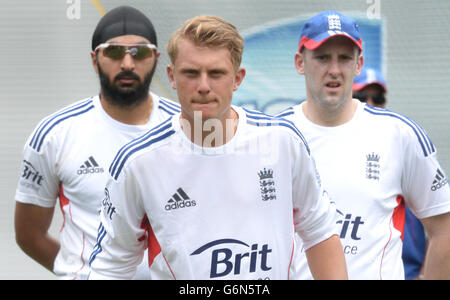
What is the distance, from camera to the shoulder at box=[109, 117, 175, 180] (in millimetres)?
2570

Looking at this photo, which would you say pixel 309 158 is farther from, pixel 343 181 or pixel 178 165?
pixel 343 181

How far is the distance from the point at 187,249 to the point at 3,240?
10.5ft

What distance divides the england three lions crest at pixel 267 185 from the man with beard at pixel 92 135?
1.05m

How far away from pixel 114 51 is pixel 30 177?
28.2 inches

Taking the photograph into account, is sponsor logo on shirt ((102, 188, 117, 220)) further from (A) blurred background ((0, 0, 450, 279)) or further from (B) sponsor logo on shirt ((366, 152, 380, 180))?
(A) blurred background ((0, 0, 450, 279))

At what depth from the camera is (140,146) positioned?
102 inches

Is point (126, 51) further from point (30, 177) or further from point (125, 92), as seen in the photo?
point (30, 177)

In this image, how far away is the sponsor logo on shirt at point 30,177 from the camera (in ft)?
12.0

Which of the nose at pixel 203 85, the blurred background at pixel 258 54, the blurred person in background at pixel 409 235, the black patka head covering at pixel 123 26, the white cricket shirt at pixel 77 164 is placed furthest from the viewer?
the blurred background at pixel 258 54

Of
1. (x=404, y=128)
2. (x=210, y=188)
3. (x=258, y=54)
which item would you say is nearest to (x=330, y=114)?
(x=404, y=128)

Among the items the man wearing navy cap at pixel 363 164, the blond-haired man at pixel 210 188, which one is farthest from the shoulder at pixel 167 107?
the blond-haired man at pixel 210 188

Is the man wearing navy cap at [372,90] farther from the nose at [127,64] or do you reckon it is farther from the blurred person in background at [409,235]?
the nose at [127,64]

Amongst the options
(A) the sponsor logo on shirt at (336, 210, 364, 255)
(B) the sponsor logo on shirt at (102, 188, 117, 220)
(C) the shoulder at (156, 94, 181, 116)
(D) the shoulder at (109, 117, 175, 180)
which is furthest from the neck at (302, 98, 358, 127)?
(B) the sponsor logo on shirt at (102, 188, 117, 220)
